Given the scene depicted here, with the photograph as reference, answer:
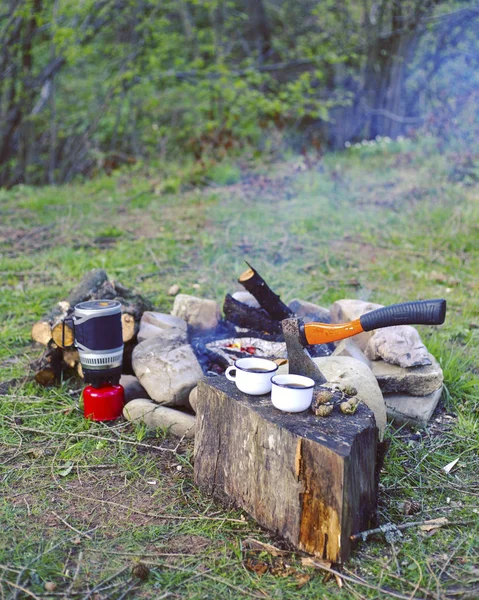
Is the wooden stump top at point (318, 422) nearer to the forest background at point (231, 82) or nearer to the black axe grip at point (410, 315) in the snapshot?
the black axe grip at point (410, 315)

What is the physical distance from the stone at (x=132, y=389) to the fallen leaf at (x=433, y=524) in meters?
1.76

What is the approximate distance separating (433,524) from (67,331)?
223cm

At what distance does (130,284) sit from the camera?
5336mm

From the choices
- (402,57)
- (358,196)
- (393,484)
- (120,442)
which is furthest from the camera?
(402,57)

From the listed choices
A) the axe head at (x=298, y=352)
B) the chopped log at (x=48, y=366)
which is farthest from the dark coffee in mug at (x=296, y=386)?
the chopped log at (x=48, y=366)

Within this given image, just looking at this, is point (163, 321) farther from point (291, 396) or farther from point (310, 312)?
point (291, 396)

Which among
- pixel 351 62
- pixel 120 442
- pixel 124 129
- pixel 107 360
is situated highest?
pixel 351 62

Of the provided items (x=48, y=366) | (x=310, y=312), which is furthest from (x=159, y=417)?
(x=310, y=312)

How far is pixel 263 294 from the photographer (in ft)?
11.7

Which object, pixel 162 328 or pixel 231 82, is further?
pixel 231 82

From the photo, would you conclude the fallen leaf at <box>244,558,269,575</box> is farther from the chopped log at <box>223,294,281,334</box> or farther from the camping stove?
the chopped log at <box>223,294,281,334</box>

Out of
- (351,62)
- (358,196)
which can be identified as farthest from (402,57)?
(358,196)

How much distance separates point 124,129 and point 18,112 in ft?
6.99

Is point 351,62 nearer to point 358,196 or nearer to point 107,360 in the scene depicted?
point 358,196
